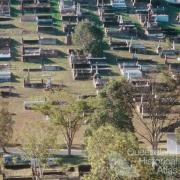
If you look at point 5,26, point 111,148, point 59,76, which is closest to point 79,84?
point 59,76

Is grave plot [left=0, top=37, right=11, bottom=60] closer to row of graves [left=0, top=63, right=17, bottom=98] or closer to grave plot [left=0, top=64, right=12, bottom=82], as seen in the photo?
row of graves [left=0, top=63, right=17, bottom=98]

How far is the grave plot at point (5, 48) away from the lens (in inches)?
4203

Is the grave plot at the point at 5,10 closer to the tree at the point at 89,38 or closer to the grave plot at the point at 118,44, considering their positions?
the tree at the point at 89,38

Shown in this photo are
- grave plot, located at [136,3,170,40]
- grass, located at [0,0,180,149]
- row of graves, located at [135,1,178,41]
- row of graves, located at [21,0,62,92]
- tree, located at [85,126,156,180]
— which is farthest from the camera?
row of graves, located at [135,1,178,41]

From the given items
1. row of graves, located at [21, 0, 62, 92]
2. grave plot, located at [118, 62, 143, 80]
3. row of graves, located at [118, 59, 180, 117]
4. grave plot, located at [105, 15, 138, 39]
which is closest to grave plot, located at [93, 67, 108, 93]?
row of graves, located at [118, 59, 180, 117]

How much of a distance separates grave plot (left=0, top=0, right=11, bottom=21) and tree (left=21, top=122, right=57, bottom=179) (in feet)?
193

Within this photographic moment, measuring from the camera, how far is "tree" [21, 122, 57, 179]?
208 ft

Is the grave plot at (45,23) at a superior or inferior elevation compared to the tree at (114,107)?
superior

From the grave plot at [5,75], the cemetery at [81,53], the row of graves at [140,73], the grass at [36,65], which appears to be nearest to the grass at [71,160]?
the cemetery at [81,53]

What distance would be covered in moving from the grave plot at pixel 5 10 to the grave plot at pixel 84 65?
19.3 metres

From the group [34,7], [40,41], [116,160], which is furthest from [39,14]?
[116,160]

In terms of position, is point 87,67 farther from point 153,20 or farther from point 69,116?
point 69,116

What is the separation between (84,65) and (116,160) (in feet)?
167

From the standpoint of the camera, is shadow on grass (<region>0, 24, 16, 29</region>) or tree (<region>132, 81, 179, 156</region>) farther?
shadow on grass (<region>0, 24, 16, 29</region>)
